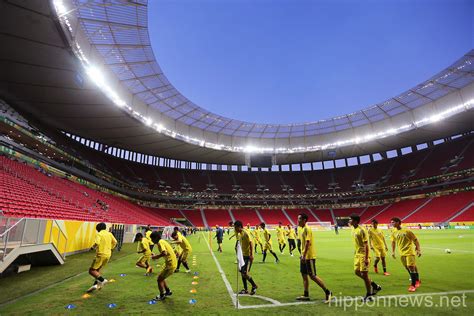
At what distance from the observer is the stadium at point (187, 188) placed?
6.35 meters

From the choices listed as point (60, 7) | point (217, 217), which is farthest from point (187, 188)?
point (60, 7)

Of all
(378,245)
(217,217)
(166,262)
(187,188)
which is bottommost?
(217,217)

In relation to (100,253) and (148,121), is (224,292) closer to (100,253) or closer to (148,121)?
(100,253)

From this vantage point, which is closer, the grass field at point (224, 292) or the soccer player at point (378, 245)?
the grass field at point (224, 292)

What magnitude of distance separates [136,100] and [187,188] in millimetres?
31398

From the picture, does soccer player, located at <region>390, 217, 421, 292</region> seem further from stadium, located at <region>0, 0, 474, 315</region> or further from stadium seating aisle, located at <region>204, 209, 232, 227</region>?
stadium seating aisle, located at <region>204, 209, 232, 227</region>

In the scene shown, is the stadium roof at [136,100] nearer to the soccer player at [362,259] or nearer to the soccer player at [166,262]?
the soccer player at [166,262]

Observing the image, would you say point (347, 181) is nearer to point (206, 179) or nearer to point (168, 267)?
point (206, 179)

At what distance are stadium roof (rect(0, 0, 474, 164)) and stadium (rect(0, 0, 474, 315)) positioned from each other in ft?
0.62

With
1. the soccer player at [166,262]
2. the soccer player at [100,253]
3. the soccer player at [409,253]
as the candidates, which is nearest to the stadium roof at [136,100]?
the soccer player at [100,253]

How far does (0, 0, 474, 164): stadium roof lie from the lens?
1806 centimetres

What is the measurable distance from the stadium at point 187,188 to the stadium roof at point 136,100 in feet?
0.62

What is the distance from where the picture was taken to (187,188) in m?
58.9

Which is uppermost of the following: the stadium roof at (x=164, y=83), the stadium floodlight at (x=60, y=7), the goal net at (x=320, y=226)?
the stadium roof at (x=164, y=83)
